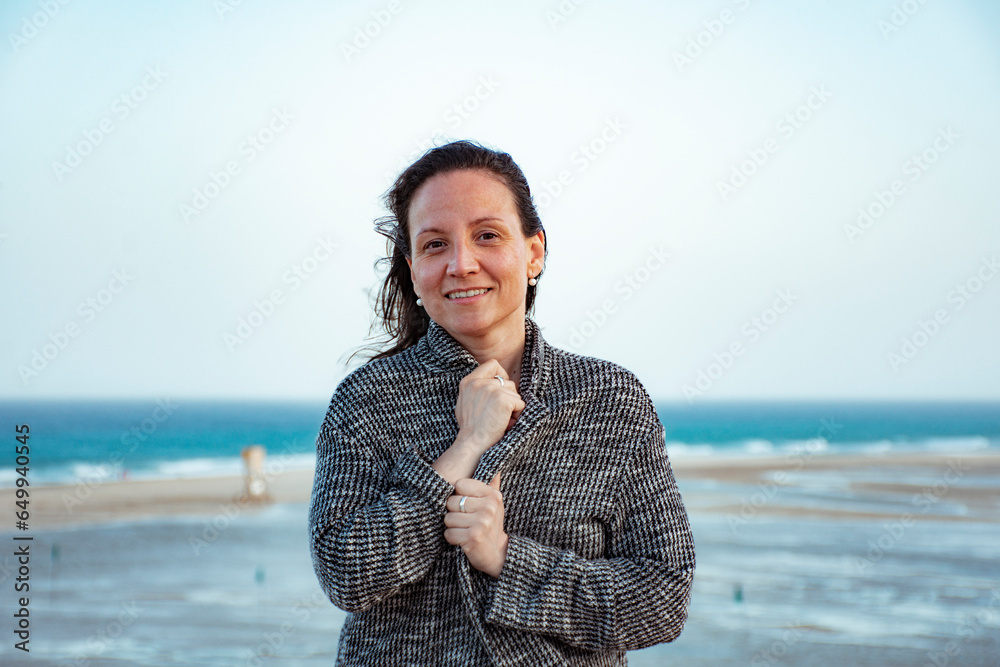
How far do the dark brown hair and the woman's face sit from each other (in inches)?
1.1

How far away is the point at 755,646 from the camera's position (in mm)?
4930

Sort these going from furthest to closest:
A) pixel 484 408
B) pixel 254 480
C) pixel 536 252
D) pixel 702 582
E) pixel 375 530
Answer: pixel 254 480 < pixel 702 582 < pixel 536 252 < pixel 484 408 < pixel 375 530

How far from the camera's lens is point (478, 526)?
1.47 meters

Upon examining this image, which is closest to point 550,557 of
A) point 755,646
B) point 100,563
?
point 755,646

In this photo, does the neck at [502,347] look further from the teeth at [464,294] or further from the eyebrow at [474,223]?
the eyebrow at [474,223]

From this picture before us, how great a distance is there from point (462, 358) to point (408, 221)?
0.96 feet

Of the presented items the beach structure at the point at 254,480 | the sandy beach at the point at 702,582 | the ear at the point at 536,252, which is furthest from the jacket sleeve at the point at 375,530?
the beach structure at the point at 254,480

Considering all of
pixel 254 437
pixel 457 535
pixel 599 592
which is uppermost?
pixel 254 437

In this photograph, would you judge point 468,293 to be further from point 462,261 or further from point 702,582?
point 702,582

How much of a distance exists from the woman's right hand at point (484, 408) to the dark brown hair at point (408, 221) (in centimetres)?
29

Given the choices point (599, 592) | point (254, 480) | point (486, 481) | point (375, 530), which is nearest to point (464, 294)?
point (486, 481)

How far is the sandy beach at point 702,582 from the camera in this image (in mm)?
5016

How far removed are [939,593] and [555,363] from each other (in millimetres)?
5661

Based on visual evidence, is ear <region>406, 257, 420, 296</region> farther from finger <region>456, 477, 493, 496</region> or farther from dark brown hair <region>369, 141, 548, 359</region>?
finger <region>456, 477, 493, 496</region>
